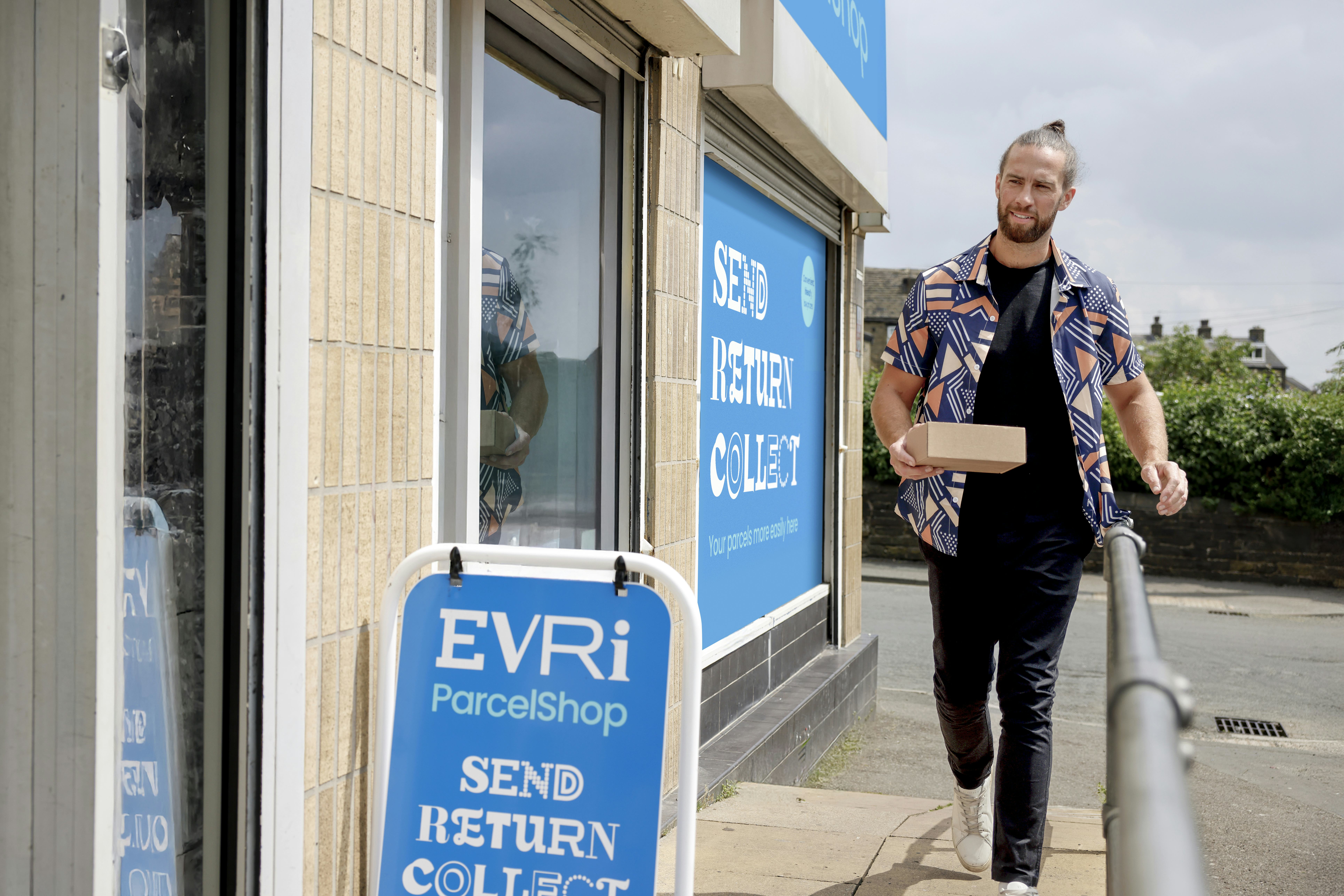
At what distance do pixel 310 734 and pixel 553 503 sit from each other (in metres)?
1.57

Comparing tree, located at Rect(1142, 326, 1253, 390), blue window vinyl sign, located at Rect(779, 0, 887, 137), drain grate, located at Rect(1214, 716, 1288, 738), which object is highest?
tree, located at Rect(1142, 326, 1253, 390)

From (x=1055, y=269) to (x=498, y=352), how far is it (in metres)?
1.60

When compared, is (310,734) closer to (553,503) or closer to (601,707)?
(601,707)

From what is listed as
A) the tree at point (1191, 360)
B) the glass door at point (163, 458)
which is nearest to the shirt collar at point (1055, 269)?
the glass door at point (163, 458)

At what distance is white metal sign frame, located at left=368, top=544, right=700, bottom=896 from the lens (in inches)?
88.9

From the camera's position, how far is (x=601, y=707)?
87.6 inches

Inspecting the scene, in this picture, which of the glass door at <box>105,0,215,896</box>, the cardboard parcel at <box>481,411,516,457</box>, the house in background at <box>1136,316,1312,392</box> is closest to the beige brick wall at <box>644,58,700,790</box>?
the cardboard parcel at <box>481,411,516,457</box>

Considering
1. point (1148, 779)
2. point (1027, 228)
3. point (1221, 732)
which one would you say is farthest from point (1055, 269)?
point (1221, 732)

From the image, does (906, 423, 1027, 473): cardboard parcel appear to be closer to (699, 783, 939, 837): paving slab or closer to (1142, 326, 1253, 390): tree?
(699, 783, 939, 837): paving slab

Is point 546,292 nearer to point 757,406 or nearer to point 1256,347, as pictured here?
point 757,406

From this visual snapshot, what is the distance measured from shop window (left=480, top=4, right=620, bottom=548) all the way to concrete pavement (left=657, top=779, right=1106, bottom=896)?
1.10 m

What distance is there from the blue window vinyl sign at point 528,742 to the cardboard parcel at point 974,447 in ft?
3.02

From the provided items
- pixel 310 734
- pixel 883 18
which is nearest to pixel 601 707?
pixel 310 734

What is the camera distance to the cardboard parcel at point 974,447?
9.12ft
